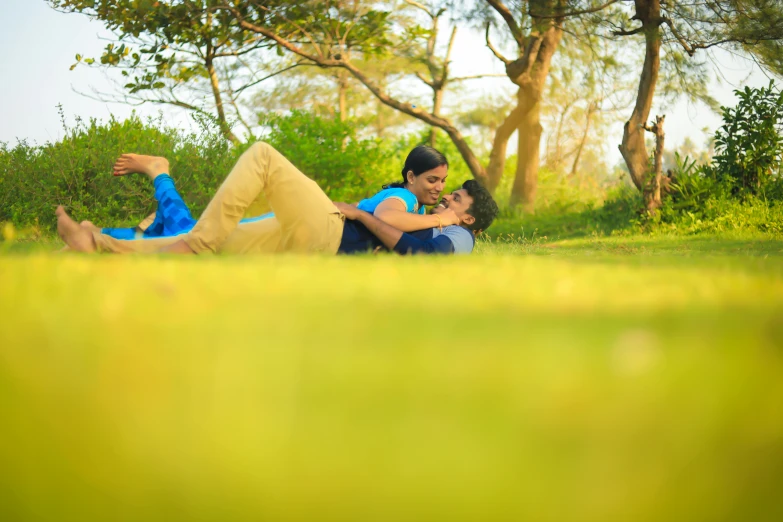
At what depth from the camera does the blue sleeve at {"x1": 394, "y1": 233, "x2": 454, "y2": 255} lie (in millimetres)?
4008

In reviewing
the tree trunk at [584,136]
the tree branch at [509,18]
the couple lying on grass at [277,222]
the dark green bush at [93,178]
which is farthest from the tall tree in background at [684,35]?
the tree trunk at [584,136]

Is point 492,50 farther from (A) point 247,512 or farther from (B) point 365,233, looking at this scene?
(A) point 247,512

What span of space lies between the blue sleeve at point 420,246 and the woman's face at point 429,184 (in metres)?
0.67

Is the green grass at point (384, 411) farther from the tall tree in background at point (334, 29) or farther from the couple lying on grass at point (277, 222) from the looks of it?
the tall tree in background at point (334, 29)

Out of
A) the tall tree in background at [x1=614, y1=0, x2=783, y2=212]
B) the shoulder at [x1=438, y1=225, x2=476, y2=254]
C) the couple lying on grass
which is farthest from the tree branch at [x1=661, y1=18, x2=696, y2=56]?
the shoulder at [x1=438, y1=225, x2=476, y2=254]

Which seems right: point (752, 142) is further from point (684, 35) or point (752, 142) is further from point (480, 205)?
point (480, 205)

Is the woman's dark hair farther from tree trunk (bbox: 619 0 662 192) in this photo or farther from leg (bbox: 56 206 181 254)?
tree trunk (bbox: 619 0 662 192)

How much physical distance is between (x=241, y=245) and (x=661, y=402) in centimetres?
334

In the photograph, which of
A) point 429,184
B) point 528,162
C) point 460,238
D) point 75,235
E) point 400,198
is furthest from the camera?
point 528,162

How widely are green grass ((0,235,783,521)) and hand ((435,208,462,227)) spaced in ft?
9.61

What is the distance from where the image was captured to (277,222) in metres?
4.32

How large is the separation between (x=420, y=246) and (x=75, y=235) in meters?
1.82

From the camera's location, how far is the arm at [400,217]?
4.12 m

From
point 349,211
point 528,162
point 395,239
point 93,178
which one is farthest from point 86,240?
point 528,162
